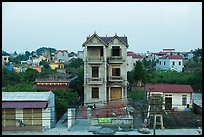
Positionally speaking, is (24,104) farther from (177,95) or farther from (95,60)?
(177,95)

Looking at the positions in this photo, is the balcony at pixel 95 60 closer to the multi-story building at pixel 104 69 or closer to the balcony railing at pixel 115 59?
the multi-story building at pixel 104 69

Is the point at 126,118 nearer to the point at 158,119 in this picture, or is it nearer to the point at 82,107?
the point at 158,119

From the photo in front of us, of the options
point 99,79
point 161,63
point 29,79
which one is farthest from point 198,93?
point 161,63

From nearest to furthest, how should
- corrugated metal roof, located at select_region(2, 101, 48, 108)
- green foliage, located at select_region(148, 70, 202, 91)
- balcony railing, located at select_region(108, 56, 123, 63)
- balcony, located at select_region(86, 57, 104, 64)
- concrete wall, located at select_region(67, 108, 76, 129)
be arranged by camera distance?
corrugated metal roof, located at select_region(2, 101, 48, 108) < concrete wall, located at select_region(67, 108, 76, 129) < balcony, located at select_region(86, 57, 104, 64) < balcony railing, located at select_region(108, 56, 123, 63) < green foliage, located at select_region(148, 70, 202, 91)

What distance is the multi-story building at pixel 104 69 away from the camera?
10.5 meters

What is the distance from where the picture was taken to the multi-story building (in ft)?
34.3

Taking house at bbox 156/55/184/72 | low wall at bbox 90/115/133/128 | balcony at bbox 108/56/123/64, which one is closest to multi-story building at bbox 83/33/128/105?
balcony at bbox 108/56/123/64

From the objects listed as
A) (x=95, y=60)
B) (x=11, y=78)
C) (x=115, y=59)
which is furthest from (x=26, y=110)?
(x=11, y=78)

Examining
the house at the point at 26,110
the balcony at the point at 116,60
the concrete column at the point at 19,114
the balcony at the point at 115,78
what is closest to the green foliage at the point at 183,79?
the balcony at the point at 115,78

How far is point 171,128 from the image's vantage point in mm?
7434

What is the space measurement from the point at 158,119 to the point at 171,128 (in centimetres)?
57

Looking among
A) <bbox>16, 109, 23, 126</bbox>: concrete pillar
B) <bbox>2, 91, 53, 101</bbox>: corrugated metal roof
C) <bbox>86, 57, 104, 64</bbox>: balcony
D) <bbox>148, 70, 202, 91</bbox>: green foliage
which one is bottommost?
<bbox>16, 109, 23, 126</bbox>: concrete pillar

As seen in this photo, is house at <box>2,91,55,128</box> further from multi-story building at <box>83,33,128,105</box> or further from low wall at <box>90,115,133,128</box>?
multi-story building at <box>83,33,128,105</box>

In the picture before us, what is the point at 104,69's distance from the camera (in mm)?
10516
